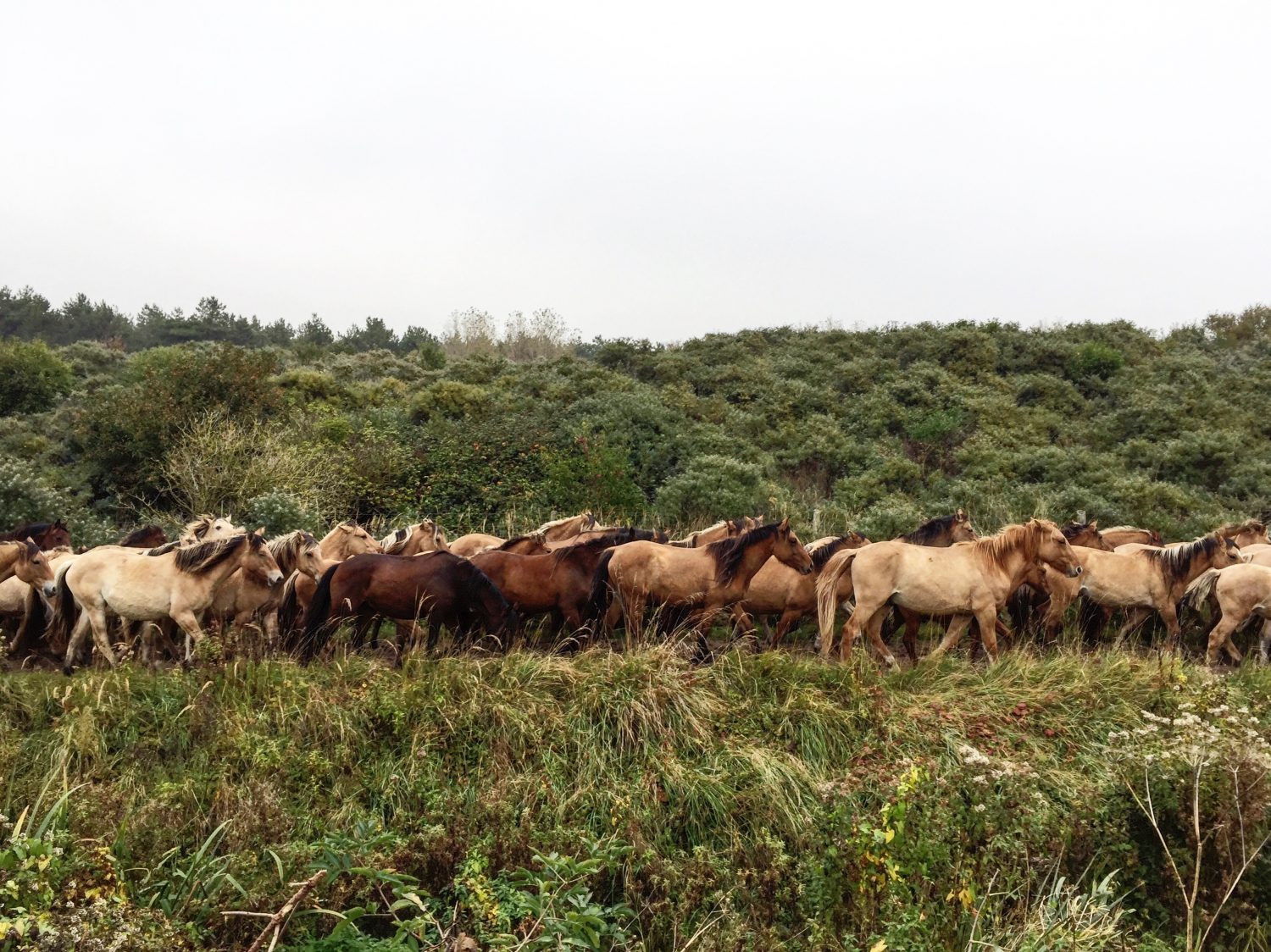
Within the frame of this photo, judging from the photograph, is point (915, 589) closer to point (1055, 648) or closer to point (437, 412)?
point (1055, 648)

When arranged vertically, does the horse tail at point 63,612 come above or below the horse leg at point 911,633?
above

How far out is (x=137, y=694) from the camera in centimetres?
788

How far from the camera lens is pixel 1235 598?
1038cm

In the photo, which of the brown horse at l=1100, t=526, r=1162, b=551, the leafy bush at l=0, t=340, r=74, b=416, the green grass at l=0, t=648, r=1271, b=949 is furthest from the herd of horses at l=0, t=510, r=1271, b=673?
the leafy bush at l=0, t=340, r=74, b=416

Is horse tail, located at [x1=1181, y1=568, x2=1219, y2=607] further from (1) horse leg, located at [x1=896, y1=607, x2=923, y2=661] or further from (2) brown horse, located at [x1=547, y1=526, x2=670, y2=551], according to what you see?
(2) brown horse, located at [x1=547, y1=526, x2=670, y2=551]

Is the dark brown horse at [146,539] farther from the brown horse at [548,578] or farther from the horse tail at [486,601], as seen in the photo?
the horse tail at [486,601]

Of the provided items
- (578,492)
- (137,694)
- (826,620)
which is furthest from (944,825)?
(578,492)

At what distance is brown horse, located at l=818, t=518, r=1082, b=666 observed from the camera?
31.6 ft

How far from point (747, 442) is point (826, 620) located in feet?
49.6

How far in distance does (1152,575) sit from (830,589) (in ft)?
14.5

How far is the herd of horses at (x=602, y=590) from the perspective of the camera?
9.31 m

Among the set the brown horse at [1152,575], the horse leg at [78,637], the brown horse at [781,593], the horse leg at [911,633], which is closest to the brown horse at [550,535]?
the brown horse at [781,593]

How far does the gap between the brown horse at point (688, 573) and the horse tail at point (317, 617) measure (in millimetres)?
2876

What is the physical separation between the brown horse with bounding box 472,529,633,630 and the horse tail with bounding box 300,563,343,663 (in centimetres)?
165
